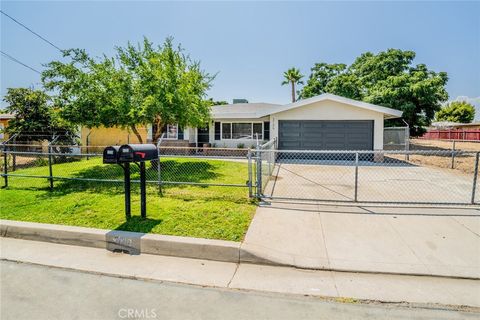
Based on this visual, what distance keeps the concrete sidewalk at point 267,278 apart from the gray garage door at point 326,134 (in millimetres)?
12396

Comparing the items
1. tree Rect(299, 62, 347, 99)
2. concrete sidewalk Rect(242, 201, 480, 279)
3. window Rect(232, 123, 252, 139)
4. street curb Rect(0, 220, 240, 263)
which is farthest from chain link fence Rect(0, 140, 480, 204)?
tree Rect(299, 62, 347, 99)

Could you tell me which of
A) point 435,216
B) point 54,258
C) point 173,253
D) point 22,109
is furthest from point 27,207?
point 22,109

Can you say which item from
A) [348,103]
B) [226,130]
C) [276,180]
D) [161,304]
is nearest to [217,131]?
[226,130]

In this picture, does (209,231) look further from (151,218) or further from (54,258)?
(54,258)

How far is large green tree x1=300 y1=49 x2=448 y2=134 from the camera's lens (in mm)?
21422

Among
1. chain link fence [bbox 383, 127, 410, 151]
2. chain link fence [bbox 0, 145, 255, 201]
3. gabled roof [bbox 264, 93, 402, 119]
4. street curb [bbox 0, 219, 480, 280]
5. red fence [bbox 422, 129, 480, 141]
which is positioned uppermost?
gabled roof [bbox 264, 93, 402, 119]

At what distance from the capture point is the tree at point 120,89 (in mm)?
9742

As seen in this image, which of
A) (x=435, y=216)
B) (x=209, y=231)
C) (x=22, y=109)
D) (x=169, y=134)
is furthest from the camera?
(x=169, y=134)

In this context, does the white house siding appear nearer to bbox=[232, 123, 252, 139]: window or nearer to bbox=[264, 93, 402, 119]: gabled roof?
bbox=[264, 93, 402, 119]: gabled roof

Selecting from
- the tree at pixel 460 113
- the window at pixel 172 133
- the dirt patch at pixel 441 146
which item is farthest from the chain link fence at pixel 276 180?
the tree at pixel 460 113

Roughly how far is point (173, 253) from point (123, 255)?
2.75 feet

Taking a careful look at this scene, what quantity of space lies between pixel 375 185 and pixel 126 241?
24.7 feet

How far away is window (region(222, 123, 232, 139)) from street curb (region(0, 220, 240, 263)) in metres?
14.6

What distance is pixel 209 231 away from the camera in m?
4.84
